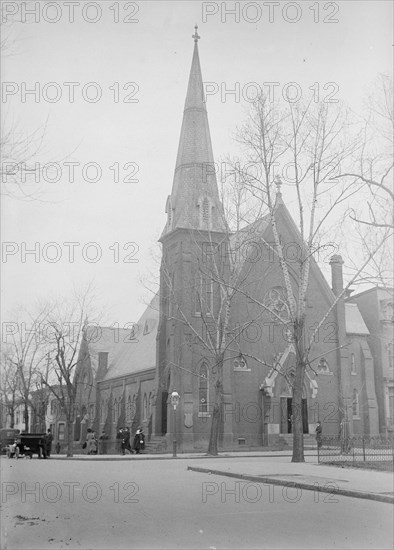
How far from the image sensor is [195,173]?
136ft

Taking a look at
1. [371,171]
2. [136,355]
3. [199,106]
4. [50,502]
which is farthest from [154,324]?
[50,502]

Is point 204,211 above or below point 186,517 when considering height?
above

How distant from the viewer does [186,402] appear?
37844 mm

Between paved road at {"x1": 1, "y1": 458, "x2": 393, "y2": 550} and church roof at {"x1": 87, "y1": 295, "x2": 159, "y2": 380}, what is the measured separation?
31761mm

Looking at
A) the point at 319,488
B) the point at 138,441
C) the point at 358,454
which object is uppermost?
the point at 319,488

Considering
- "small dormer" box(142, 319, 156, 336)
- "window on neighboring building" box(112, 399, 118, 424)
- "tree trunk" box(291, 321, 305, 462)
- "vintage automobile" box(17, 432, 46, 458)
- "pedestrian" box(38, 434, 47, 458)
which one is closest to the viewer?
"tree trunk" box(291, 321, 305, 462)

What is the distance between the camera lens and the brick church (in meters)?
38.6

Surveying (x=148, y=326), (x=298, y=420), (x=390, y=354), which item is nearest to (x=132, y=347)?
(x=148, y=326)

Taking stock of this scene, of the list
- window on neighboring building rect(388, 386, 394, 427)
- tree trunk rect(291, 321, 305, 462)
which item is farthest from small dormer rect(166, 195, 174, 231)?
tree trunk rect(291, 321, 305, 462)

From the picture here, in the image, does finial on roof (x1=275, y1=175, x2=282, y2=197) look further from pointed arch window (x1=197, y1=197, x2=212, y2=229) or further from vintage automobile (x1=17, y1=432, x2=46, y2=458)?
vintage automobile (x1=17, y1=432, x2=46, y2=458)

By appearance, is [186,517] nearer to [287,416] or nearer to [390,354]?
[287,416]

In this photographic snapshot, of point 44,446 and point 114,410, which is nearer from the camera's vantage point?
point 44,446

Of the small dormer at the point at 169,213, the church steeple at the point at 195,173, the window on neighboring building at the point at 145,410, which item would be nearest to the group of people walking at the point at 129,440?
the window on neighboring building at the point at 145,410

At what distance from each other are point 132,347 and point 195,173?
20.2 m
